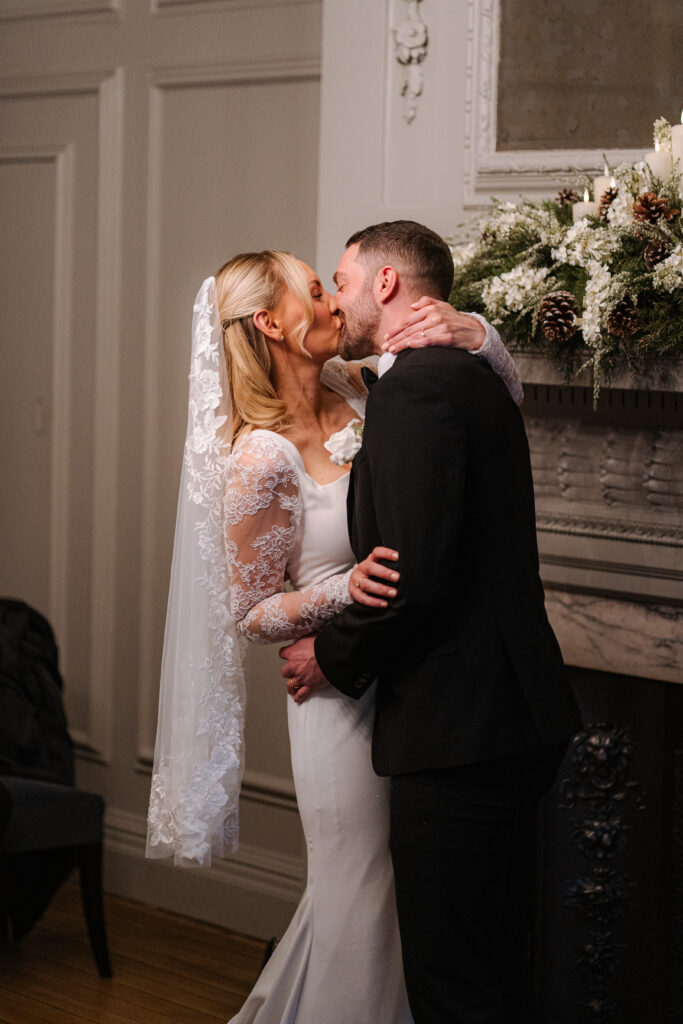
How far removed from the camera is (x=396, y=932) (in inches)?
89.0

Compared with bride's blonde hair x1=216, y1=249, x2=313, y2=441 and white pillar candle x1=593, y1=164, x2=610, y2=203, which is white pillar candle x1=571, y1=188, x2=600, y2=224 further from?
bride's blonde hair x1=216, y1=249, x2=313, y2=441

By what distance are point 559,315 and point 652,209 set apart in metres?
0.28

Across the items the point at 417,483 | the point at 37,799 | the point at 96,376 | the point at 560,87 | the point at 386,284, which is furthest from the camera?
the point at 96,376

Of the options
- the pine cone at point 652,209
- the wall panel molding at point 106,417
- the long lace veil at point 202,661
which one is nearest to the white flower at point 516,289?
the pine cone at point 652,209

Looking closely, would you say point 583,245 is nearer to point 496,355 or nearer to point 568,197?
point 568,197

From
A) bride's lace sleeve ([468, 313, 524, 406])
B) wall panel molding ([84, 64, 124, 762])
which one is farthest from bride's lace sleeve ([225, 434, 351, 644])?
wall panel molding ([84, 64, 124, 762])

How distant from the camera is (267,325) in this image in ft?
7.56

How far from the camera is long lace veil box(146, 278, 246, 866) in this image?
2.28m

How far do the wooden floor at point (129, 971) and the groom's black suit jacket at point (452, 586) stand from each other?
154cm

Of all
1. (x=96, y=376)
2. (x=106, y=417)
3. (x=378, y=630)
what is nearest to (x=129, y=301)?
(x=96, y=376)

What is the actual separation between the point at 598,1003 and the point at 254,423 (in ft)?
5.42

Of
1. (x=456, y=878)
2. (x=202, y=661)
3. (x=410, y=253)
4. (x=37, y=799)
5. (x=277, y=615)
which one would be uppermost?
(x=410, y=253)

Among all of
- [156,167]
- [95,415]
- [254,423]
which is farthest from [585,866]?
[156,167]

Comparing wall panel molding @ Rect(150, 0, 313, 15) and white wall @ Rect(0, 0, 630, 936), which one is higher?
wall panel molding @ Rect(150, 0, 313, 15)
